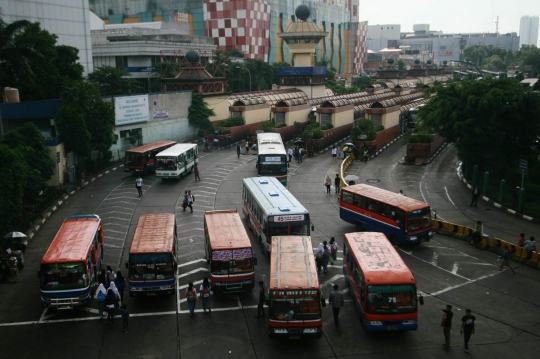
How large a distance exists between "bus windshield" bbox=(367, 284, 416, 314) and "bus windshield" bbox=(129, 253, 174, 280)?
27.2ft

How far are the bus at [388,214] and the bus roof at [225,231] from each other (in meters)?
8.03

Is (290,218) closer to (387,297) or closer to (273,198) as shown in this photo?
(273,198)

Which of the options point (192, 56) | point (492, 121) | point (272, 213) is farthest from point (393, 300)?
point (192, 56)

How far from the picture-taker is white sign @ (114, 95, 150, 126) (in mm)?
51031

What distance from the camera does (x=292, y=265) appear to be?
1978 centimetres

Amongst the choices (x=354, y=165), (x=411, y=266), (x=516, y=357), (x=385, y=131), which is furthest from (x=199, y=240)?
(x=385, y=131)

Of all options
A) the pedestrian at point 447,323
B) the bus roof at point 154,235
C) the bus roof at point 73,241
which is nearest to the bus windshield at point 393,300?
the pedestrian at point 447,323

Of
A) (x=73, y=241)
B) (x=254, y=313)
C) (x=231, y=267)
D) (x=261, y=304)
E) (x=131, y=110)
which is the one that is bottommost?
(x=254, y=313)

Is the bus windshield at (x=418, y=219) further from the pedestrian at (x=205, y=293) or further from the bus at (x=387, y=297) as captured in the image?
the pedestrian at (x=205, y=293)

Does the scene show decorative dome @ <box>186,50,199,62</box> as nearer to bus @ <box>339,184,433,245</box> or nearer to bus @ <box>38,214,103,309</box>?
bus @ <box>339,184,433,245</box>

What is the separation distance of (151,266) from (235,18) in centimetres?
10391

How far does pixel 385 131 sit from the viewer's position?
2441 inches

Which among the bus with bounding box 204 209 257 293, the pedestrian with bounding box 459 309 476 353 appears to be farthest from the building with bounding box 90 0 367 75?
the pedestrian with bounding box 459 309 476 353

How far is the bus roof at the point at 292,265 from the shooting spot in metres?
18.3
